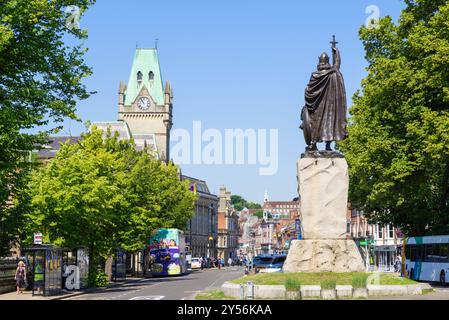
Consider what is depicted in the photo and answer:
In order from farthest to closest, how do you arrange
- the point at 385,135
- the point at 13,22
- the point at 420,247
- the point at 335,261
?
the point at 420,247
the point at 385,135
the point at 13,22
the point at 335,261

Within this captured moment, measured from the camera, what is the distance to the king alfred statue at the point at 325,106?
24.8m

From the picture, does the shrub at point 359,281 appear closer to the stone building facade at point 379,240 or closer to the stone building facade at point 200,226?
the stone building facade at point 379,240

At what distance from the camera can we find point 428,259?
48125 mm

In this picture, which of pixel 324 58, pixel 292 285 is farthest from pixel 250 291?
pixel 324 58

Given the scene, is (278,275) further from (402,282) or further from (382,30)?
(382,30)

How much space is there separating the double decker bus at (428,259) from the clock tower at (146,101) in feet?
365

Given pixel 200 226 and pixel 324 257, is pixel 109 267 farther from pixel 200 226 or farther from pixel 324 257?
pixel 200 226

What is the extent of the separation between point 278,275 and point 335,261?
184 cm

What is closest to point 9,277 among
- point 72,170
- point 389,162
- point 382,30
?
point 72,170

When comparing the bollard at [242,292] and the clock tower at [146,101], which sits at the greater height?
the clock tower at [146,101]

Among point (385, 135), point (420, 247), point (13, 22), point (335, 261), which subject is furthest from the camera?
point (420, 247)

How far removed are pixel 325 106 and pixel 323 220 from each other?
372cm

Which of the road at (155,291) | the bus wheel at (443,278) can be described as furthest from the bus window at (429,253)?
the road at (155,291)

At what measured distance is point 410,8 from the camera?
44.6 metres
